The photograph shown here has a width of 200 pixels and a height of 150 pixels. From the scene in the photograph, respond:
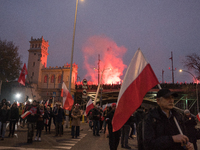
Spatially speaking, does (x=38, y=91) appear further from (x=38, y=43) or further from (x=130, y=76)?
(x=130, y=76)

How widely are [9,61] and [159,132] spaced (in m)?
41.0

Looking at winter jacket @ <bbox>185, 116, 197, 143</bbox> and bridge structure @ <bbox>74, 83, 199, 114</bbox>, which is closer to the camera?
winter jacket @ <bbox>185, 116, 197, 143</bbox>

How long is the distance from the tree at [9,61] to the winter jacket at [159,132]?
130 feet

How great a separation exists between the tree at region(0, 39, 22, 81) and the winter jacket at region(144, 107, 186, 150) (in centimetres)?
3965

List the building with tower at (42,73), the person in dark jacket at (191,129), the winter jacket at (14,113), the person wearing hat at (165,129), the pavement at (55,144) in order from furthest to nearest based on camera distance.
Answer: the building with tower at (42,73), the winter jacket at (14,113), the pavement at (55,144), the person in dark jacket at (191,129), the person wearing hat at (165,129)

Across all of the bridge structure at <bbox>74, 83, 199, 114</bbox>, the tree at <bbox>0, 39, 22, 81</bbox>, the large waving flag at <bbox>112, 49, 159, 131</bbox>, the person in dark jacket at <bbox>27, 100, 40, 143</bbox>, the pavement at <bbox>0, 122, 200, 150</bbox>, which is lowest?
the pavement at <bbox>0, 122, 200, 150</bbox>

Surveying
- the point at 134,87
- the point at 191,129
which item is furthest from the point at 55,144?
the point at 134,87

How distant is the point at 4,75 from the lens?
1529 inches

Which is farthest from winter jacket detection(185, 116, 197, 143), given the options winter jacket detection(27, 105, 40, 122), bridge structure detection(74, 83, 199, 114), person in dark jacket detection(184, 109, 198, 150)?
bridge structure detection(74, 83, 199, 114)

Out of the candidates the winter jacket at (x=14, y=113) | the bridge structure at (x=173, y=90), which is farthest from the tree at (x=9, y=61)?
the winter jacket at (x=14, y=113)

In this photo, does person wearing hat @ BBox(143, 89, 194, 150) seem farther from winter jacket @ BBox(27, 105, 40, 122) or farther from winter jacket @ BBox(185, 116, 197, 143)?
winter jacket @ BBox(27, 105, 40, 122)

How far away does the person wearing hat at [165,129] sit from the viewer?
238 cm

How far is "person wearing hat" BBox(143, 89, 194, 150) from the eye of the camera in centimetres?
238

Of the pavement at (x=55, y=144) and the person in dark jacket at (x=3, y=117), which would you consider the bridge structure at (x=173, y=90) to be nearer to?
the pavement at (x=55, y=144)
